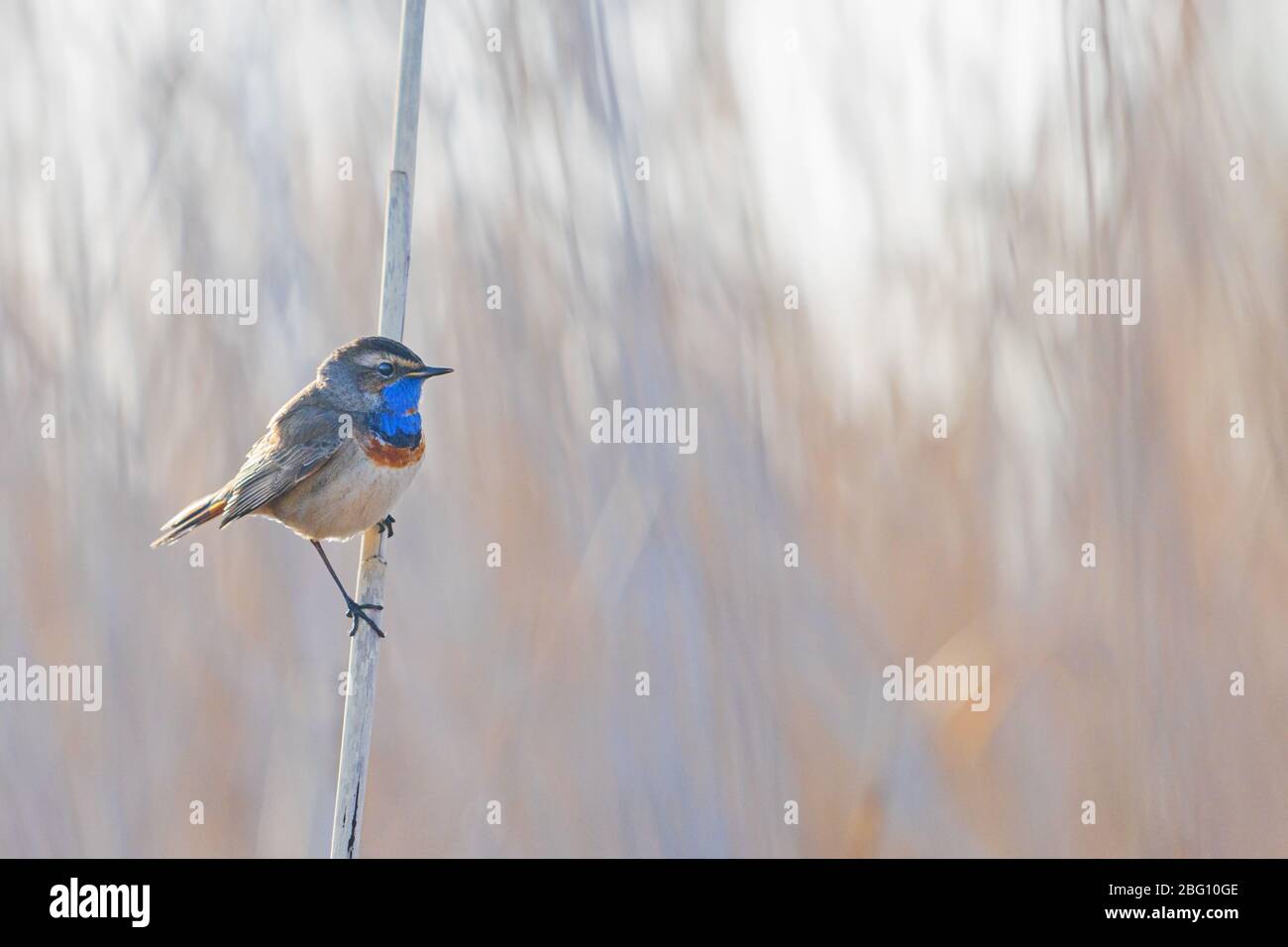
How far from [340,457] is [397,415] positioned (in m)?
0.15

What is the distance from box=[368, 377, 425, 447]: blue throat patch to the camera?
274 centimetres

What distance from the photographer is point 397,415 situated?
2.75 metres

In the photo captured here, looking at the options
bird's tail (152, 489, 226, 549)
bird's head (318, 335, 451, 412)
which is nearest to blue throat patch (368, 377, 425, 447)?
bird's head (318, 335, 451, 412)

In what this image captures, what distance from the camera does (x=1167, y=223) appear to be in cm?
322

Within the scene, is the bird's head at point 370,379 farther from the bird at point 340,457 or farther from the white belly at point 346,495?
the white belly at point 346,495

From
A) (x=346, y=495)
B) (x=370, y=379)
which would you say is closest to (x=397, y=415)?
(x=370, y=379)

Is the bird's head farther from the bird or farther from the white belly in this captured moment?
the white belly

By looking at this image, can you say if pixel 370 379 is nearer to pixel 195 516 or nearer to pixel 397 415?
pixel 397 415

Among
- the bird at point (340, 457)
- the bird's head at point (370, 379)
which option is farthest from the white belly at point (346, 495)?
the bird's head at point (370, 379)

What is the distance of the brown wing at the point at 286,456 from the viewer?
2.67 m

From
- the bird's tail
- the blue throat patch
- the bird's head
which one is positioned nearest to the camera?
the bird's tail
